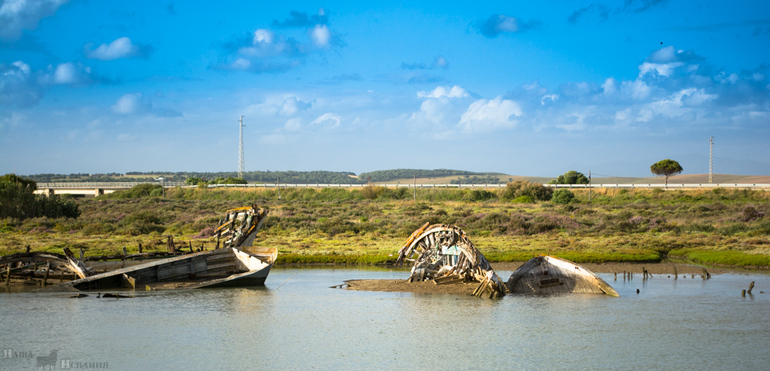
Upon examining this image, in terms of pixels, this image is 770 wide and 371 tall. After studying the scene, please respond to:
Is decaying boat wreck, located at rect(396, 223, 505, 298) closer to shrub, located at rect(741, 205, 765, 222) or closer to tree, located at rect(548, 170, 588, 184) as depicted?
shrub, located at rect(741, 205, 765, 222)

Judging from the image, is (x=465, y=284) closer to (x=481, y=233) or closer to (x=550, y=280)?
(x=550, y=280)

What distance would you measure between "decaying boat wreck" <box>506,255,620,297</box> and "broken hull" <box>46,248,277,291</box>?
8.27 meters

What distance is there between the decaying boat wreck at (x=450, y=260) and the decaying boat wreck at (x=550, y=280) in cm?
84

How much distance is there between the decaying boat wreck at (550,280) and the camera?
69.1 feet

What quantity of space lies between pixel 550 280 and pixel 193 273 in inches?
465

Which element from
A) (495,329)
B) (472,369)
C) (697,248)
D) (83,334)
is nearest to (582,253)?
(697,248)

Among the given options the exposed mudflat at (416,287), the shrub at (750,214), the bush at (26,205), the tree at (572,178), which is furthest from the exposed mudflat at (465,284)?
the tree at (572,178)

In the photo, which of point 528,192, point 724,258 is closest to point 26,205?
point 724,258

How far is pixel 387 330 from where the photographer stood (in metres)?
16.4

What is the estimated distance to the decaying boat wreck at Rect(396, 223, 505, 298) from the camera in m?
20.3

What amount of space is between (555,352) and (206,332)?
8.04m

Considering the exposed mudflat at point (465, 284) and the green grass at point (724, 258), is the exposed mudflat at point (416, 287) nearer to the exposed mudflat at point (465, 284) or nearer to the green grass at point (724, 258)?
the exposed mudflat at point (465, 284)

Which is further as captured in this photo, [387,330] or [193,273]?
[193,273]

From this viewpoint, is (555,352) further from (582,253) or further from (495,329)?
(582,253)
